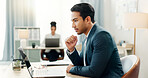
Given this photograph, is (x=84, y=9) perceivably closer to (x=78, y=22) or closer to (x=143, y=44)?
(x=78, y=22)

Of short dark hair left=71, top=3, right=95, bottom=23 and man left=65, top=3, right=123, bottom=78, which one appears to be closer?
man left=65, top=3, right=123, bottom=78

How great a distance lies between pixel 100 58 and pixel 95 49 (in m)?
0.08

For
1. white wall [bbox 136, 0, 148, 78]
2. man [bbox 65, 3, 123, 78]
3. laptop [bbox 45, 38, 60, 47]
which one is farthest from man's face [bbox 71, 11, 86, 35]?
laptop [bbox 45, 38, 60, 47]

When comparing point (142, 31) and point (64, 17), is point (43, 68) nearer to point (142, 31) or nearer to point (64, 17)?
point (142, 31)

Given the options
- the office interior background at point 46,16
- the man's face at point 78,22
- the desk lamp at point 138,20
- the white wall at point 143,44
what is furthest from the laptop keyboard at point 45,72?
the office interior background at point 46,16

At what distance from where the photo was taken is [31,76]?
1.58m

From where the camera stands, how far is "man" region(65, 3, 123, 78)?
4.67 feet

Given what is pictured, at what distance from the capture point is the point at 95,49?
4.75 feet

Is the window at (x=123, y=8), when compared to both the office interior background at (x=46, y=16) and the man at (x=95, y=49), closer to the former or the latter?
the office interior background at (x=46, y=16)

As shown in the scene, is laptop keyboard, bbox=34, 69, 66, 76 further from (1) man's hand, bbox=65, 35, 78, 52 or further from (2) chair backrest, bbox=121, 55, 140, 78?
(2) chair backrest, bbox=121, 55, 140, 78

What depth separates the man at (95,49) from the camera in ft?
4.67

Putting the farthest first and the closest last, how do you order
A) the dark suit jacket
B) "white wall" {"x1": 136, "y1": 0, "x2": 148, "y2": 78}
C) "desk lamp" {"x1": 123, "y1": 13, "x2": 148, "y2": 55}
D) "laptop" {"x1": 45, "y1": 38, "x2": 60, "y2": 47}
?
1. "laptop" {"x1": 45, "y1": 38, "x2": 60, "y2": 47}
2. "white wall" {"x1": 136, "y1": 0, "x2": 148, "y2": 78}
3. "desk lamp" {"x1": 123, "y1": 13, "x2": 148, "y2": 55}
4. the dark suit jacket

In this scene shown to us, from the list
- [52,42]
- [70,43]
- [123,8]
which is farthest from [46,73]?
[123,8]

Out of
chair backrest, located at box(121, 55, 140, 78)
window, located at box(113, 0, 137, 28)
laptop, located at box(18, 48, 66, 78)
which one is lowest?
laptop, located at box(18, 48, 66, 78)
